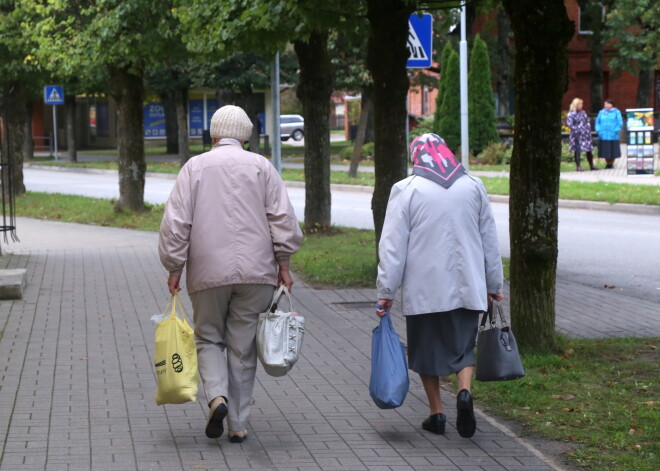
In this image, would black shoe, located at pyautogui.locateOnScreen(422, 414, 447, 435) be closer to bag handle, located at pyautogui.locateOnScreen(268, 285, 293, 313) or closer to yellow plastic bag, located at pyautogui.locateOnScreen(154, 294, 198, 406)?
bag handle, located at pyautogui.locateOnScreen(268, 285, 293, 313)

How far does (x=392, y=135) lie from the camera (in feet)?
38.4

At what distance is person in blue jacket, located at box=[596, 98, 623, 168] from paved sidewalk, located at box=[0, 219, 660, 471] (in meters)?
17.4

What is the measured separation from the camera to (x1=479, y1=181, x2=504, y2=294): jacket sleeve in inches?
240

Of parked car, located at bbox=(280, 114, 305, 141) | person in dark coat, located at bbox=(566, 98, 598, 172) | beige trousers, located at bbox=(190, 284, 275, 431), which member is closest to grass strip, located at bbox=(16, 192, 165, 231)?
person in dark coat, located at bbox=(566, 98, 598, 172)

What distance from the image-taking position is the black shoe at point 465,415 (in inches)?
231

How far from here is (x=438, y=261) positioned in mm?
5984

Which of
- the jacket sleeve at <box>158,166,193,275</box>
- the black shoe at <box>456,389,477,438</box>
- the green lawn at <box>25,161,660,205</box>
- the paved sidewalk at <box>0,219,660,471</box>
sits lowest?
the paved sidewalk at <box>0,219,660,471</box>

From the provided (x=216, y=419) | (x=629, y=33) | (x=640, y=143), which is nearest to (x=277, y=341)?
(x=216, y=419)

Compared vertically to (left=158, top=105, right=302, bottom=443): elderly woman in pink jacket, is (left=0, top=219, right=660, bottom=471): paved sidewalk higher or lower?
lower

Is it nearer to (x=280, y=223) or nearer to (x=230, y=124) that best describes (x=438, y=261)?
(x=280, y=223)

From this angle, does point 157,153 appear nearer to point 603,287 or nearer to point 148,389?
point 603,287

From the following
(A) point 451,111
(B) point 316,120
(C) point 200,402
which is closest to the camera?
(C) point 200,402

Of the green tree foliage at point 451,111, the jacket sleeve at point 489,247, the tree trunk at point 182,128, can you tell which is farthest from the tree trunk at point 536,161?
the tree trunk at point 182,128

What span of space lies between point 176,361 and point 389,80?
6285mm
